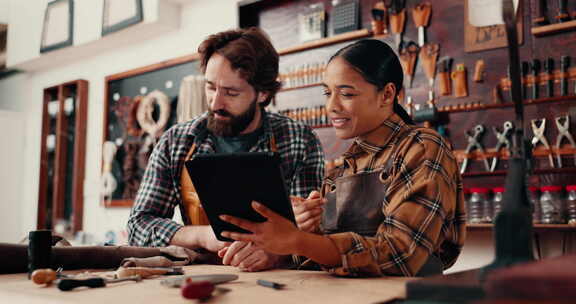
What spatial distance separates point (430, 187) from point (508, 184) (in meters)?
0.51

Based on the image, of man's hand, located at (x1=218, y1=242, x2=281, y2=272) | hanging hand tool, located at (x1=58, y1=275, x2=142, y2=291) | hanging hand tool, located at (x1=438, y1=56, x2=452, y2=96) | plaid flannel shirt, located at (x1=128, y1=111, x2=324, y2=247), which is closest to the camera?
hanging hand tool, located at (x1=58, y1=275, x2=142, y2=291)

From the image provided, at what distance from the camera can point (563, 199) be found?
9.52ft

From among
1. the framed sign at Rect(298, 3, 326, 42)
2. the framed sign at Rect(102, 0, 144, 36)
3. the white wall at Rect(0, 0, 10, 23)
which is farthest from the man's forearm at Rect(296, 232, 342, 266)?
the white wall at Rect(0, 0, 10, 23)

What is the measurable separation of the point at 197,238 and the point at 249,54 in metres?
0.78

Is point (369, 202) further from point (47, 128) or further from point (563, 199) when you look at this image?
point (47, 128)

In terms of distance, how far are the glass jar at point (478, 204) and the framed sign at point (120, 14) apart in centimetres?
319

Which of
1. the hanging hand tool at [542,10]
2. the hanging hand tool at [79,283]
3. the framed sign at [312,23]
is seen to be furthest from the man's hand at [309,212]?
the framed sign at [312,23]

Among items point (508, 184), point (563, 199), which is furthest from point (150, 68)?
point (508, 184)

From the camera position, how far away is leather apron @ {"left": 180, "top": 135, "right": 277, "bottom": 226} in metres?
2.26

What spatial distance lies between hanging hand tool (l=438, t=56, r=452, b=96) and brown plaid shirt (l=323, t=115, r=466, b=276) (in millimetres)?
1886

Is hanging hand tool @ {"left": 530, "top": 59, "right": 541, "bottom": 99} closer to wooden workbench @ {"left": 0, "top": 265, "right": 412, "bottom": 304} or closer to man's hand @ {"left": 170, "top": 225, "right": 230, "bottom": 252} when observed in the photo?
man's hand @ {"left": 170, "top": 225, "right": 230, "bottom": 252}

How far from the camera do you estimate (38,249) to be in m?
1.39

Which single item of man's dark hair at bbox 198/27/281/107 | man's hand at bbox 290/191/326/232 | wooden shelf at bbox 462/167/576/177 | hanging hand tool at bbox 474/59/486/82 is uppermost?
hanging hand tool at bbox 474/59/486/82

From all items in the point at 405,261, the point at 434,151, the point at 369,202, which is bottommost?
the point at 405,261
